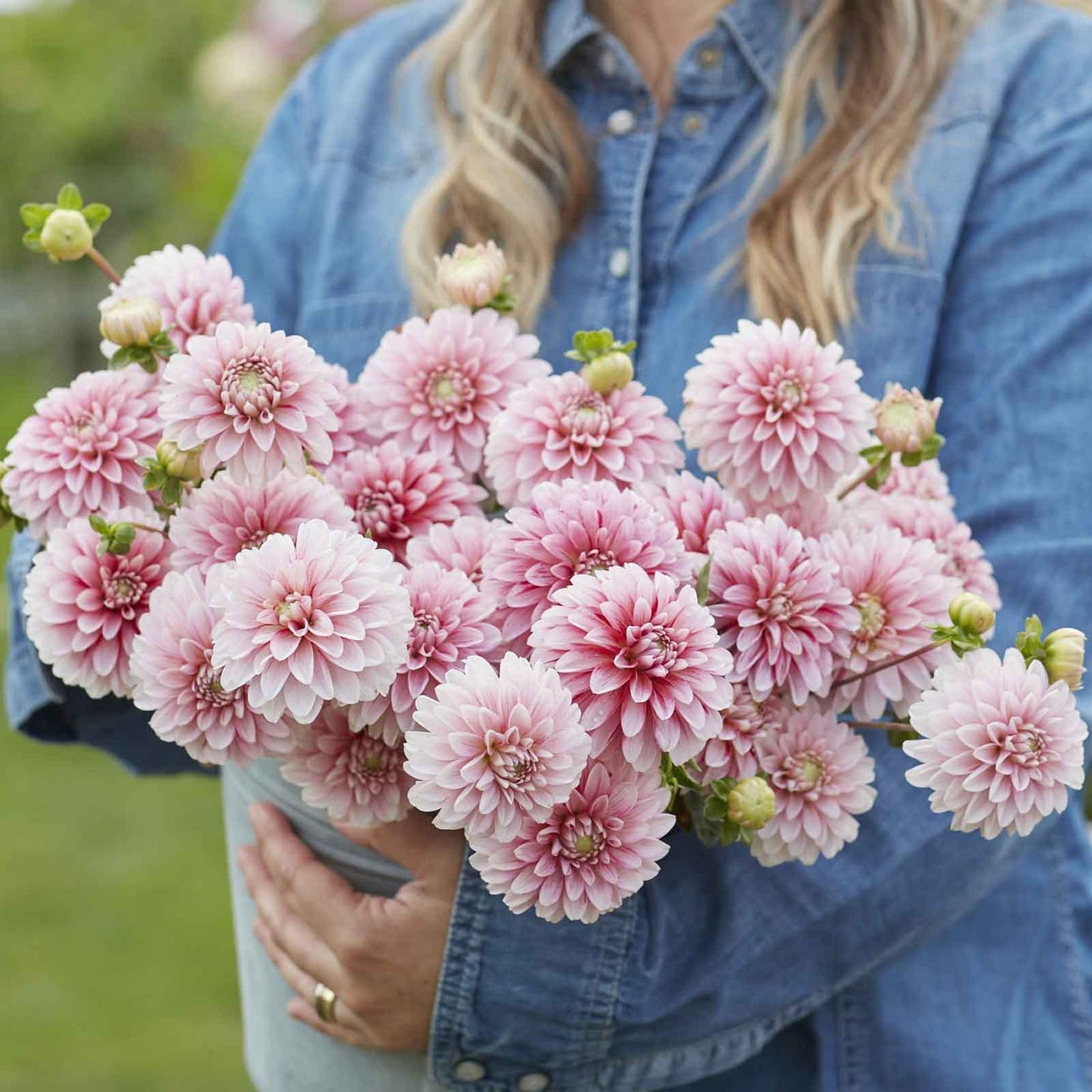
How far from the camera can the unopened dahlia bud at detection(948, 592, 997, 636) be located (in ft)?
2.34

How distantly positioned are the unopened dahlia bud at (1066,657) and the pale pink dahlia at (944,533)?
0.33 feet

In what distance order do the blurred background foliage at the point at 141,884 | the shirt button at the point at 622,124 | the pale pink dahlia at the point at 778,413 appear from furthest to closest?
the blurred background foliage at the point at 141,884, the shirt button at the point at 622,124, the pale pink dahlia at the point at 778,413

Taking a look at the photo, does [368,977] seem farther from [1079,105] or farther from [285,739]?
[1079,105]

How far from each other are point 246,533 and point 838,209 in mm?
605

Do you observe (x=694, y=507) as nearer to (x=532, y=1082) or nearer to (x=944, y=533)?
(x=944, y=533)

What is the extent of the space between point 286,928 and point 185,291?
389 millimetres

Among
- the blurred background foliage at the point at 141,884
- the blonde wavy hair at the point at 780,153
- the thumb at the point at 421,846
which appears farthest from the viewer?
the blurred background foliage at the point at 141,884

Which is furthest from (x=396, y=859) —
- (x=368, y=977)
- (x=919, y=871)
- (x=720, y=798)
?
(x=919, y=871)

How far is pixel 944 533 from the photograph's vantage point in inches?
32.4

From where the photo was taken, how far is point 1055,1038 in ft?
3.69

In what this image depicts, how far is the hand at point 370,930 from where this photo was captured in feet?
2.84

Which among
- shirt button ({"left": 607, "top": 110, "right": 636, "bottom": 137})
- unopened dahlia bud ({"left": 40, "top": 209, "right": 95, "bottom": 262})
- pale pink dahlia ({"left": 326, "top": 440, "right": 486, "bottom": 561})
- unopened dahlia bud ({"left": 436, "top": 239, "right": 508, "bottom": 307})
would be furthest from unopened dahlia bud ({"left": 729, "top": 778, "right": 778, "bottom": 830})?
shirt button ({"left": 607, "top": 110, "right": 636, "bottom": 137})

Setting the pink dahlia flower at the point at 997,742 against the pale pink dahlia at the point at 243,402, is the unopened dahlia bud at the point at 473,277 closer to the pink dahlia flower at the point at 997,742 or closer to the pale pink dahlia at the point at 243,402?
the pale pink dahlia at the point at 243,402

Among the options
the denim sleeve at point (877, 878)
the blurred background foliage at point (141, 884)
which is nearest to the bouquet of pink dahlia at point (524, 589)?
the denim sleeve at point (877, 878)
